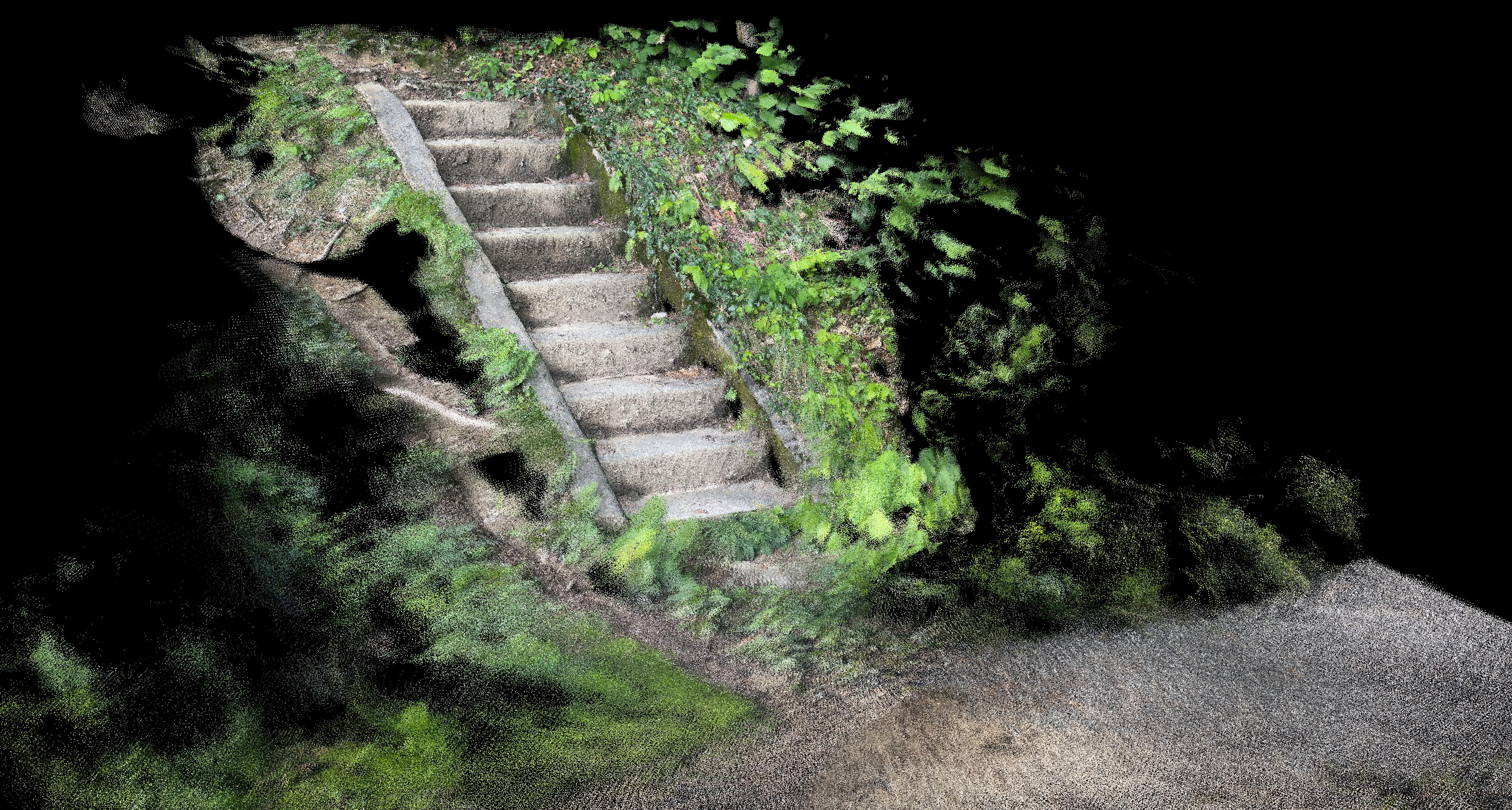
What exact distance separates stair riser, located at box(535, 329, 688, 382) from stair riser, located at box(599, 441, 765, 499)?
60 centimetres

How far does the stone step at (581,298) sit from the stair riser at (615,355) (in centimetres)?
24

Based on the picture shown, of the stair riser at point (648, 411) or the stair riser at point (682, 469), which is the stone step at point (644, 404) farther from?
the stair riser at point (682, 469)

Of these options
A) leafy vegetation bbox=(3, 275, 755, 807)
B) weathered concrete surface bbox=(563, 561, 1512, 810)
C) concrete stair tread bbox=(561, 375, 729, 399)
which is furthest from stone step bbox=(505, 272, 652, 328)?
weathered concrete surface bbox=(563, 561, 1512, 810)

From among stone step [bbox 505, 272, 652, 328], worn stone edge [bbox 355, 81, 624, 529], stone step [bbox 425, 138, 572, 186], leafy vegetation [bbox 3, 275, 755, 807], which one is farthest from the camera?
stone step [bbox 425, 138, 572, 186]

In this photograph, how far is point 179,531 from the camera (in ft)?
9.62

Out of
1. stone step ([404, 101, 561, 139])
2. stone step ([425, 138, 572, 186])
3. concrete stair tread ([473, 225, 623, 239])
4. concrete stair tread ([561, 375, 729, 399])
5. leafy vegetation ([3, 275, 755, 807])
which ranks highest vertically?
stone step ([404, 101, 561, 139])

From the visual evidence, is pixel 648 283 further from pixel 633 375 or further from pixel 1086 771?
pixel 1086 771

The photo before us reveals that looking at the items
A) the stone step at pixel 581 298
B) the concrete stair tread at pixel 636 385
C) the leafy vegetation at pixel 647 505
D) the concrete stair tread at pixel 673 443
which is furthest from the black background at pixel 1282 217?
the concrete stair tread at pixel 673 443

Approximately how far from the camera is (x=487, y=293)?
4535mm

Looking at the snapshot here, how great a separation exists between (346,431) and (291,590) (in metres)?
0.84

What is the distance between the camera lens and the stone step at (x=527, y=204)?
5.11m

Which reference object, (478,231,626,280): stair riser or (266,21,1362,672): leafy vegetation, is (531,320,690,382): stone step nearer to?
(266,21,1362,672): leafy vegetation

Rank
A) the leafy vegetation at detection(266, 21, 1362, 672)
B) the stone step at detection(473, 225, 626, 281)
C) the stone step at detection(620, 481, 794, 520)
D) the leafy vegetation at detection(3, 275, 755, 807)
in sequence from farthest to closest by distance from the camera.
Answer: the stone step at detection(473, 225, 626, 281), the stone step at detection(620, 481, 794, 520), the leafy vegetation at detection(266, 21, 1362, 672), the leafy vegetation at detection(3, 275, 755, 807)

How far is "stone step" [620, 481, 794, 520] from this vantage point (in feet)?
14.0
